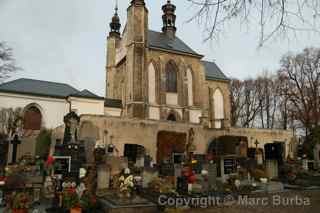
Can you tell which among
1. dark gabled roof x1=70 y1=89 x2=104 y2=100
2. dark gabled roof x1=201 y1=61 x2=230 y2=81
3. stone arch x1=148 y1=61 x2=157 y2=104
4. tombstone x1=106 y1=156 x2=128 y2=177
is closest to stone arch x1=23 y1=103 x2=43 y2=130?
dark gabled roof x1=70 y1=89 x2=104 y2=100

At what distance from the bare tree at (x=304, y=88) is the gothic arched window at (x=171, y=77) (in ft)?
40.8

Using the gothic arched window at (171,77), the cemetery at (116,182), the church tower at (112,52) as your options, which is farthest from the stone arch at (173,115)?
the cemetery at (116,182)

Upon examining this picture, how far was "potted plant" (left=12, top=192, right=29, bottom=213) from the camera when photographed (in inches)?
270

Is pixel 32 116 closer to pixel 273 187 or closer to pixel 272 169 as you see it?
pixel 272 169

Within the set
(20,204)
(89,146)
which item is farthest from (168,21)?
(20,204)

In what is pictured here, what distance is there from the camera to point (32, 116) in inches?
993

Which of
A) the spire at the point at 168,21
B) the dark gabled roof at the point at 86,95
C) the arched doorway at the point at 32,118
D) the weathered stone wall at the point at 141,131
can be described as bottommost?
the weathered stone wall at the point at 141,131

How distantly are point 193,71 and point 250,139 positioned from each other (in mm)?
10051

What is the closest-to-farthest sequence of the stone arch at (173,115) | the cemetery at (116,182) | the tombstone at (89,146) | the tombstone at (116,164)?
the cemetery at (116,182), the tombstone at (116,164), the tombstone at (89,146), the stone arch at (173,115)

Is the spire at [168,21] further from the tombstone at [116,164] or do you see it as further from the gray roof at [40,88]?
the tombstone at [116,164]

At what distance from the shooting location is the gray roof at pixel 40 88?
83.1 ft

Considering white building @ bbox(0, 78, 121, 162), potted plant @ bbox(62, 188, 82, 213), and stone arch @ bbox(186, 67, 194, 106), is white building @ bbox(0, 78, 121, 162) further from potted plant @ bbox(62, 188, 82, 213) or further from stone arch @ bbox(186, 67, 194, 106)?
potted plant @ bbox(62, 188, 82, 213)

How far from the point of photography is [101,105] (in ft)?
89.2

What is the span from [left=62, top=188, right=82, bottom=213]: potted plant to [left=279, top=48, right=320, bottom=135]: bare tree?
25786 millimetres
